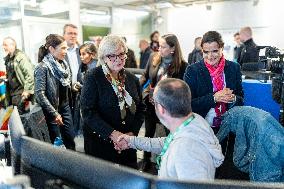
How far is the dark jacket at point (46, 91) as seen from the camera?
269cm

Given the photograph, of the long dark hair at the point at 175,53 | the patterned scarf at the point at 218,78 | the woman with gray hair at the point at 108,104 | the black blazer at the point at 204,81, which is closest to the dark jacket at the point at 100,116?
the woman with gray hair at the point at 108,104

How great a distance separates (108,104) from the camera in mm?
1879

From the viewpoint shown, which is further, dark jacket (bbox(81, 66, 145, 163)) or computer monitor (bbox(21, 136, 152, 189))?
dark jacket (bbox(81, 66, 145, 163))

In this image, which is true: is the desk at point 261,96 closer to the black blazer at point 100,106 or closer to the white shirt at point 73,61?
the black blazer at point 100,106

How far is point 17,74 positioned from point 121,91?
2.82 m

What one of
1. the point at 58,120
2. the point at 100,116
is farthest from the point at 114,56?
the point at 58,120

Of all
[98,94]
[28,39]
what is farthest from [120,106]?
[28,39]

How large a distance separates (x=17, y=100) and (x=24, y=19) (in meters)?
2.64

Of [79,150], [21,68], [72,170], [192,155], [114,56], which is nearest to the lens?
[72,170]

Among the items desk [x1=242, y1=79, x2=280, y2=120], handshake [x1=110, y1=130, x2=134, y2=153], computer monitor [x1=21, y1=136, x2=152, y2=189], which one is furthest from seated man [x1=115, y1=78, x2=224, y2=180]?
desk [x1=242, y1=79, x2=280, y2=120]

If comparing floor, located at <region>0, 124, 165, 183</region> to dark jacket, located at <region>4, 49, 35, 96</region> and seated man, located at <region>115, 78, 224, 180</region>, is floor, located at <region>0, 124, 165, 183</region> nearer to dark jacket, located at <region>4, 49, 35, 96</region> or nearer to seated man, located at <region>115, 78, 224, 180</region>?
seated man, located at <region>115, 78, 224, 180</region>

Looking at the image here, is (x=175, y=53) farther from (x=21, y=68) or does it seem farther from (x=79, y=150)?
(x=21, y=68)

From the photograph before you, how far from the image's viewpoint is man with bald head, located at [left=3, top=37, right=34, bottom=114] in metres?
4.25

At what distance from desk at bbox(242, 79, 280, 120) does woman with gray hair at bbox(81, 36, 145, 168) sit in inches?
66.9
